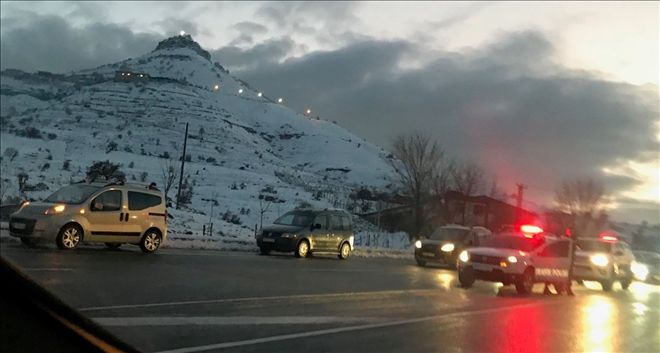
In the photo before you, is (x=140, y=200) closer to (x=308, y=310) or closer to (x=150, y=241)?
(x=150, y=241)

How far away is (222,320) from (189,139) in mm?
72271

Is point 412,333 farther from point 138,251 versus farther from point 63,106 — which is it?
point 63,106

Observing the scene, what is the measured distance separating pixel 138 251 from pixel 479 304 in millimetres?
10370

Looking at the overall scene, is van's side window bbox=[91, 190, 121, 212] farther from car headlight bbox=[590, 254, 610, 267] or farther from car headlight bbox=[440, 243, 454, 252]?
car headlight bbox=[590, 254, 610, 267]

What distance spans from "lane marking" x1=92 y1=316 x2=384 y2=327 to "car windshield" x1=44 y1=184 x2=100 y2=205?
968cm

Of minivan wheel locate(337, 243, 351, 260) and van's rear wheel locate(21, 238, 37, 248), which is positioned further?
minivan wheel locate(337, 243, 351, 260)

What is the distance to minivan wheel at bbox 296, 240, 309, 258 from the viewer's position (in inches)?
928

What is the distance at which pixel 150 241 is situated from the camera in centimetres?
1905

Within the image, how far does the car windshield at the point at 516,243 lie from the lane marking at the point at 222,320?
27.7 feet

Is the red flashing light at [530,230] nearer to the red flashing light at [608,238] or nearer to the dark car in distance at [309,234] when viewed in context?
the red flashing light at [608,238]

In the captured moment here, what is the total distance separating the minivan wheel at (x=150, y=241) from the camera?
18859 mm

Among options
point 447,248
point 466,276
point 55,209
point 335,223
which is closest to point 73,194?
point 55,209

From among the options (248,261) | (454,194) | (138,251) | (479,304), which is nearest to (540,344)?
(479,304)

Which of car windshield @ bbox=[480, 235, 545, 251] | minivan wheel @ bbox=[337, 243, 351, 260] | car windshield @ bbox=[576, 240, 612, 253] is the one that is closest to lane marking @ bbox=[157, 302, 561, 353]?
car windshield @ bbox=[480, 235, 545, 251]
